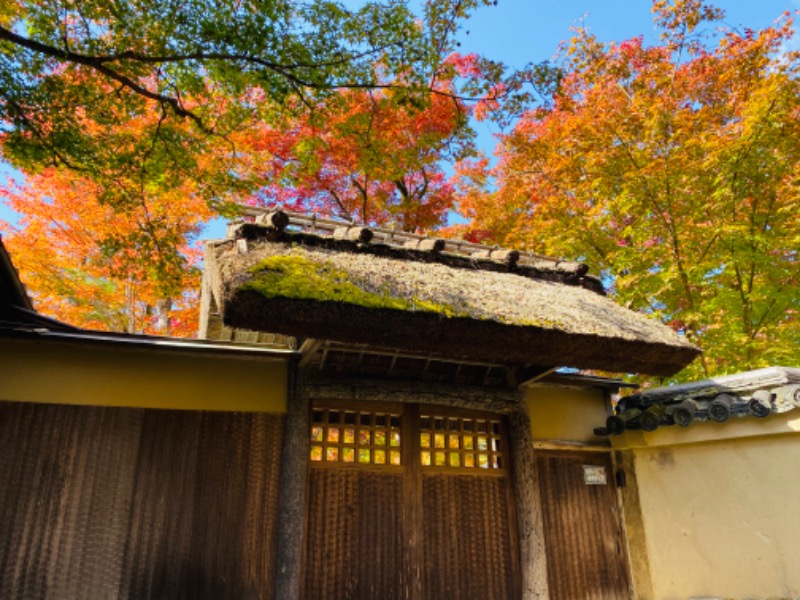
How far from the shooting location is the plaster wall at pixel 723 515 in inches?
215

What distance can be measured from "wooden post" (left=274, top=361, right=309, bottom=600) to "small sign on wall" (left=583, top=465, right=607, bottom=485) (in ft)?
11.4

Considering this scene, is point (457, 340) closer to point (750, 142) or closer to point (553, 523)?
point (553, 523)

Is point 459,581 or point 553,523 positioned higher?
point 553,523

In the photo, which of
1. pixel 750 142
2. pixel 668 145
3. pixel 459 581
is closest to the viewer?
pixel 459 581

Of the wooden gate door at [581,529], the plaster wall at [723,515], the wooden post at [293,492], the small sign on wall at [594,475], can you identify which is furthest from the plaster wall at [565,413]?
the wooden post at [293,492]

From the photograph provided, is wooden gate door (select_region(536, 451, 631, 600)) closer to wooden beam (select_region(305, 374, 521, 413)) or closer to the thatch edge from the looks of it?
wooden beam (select_region(305, 374, 521, 413))

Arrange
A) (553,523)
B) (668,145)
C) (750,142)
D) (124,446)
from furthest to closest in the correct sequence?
(668,145), (750,142), (553,523), (124,446)

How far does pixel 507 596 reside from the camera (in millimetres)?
5590

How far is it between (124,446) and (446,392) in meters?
3.22

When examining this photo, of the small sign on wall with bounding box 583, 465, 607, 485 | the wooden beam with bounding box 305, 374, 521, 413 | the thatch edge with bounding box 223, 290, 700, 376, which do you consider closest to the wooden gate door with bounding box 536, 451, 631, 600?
the small sign on wall with bounding box 583, 465, 607, 485

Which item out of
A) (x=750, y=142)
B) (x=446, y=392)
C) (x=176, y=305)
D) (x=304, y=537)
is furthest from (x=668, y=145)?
(x=176, y=305)

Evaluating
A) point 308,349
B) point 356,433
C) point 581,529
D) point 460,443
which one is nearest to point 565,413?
point 581,529

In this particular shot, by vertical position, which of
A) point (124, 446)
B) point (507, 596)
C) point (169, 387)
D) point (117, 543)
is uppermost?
point (169, 387)

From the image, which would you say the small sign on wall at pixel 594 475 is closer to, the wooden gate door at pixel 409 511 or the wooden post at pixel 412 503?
the wooden gate door at pixel 409 511
